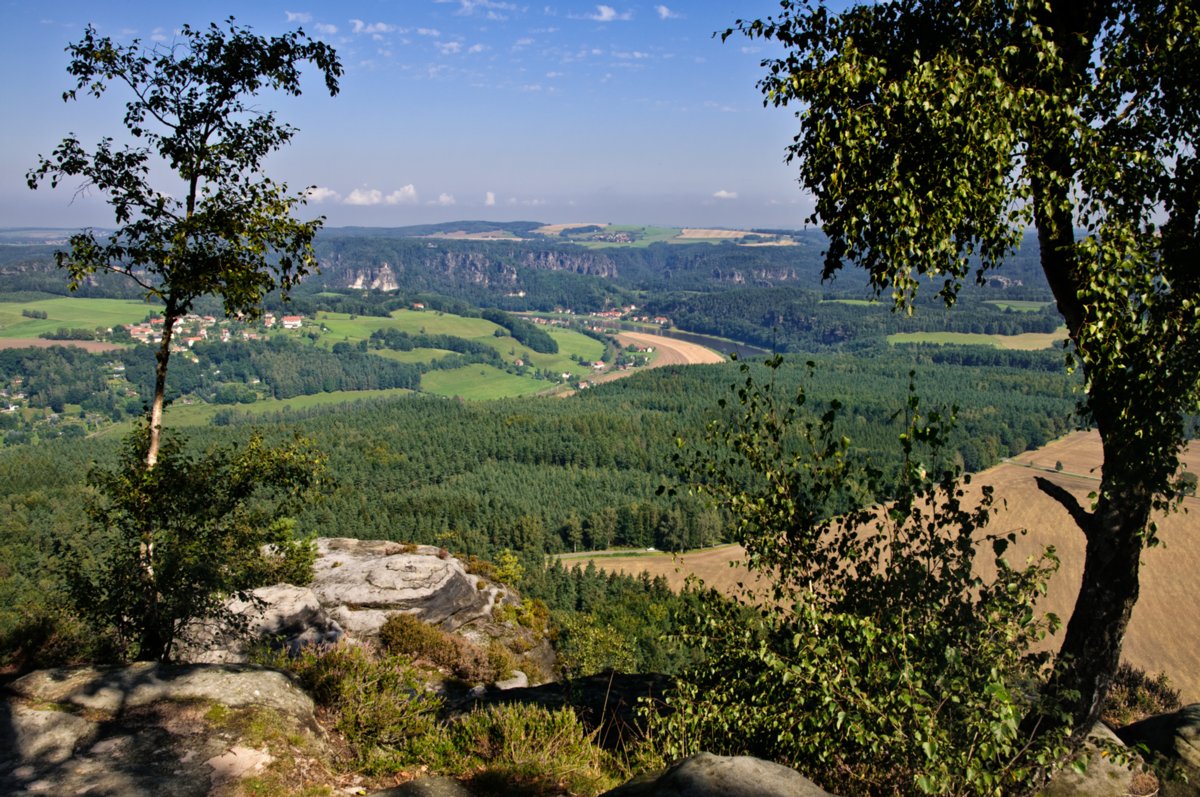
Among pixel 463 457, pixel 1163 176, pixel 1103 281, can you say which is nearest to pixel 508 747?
pixel 1103 281

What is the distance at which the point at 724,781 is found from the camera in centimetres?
588

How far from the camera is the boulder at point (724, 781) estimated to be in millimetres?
5770

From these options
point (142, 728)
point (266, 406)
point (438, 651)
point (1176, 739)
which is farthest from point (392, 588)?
point (266, 406)

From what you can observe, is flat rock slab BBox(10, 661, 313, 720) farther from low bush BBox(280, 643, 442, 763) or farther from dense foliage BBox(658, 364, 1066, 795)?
A: dense foliage BBox(658, 364, 1066, 795)

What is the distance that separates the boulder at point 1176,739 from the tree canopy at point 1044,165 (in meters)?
2.04

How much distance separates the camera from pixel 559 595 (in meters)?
59.8

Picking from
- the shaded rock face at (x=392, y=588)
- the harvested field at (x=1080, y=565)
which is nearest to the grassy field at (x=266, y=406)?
A: the harvested field at (x=1080, y=565)

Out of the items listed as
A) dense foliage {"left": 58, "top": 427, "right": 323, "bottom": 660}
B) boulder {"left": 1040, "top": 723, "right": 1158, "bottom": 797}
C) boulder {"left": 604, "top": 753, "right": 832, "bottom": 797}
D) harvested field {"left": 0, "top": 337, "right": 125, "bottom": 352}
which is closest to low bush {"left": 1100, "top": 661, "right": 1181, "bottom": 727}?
boulder {"left": 1040, "top": 723, "right": 1158, "bottom": 797}

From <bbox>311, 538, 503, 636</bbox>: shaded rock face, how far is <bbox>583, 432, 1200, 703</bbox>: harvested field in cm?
948

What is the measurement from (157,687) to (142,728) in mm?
891

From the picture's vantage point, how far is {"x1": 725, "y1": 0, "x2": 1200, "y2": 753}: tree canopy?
20.6ft

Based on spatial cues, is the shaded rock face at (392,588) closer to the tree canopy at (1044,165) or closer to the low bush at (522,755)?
the low bush at (522,755)

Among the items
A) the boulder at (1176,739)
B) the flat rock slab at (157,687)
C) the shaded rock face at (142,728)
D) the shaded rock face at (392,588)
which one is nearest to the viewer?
the shaded rock face at (142,728)

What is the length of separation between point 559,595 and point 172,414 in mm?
120052
